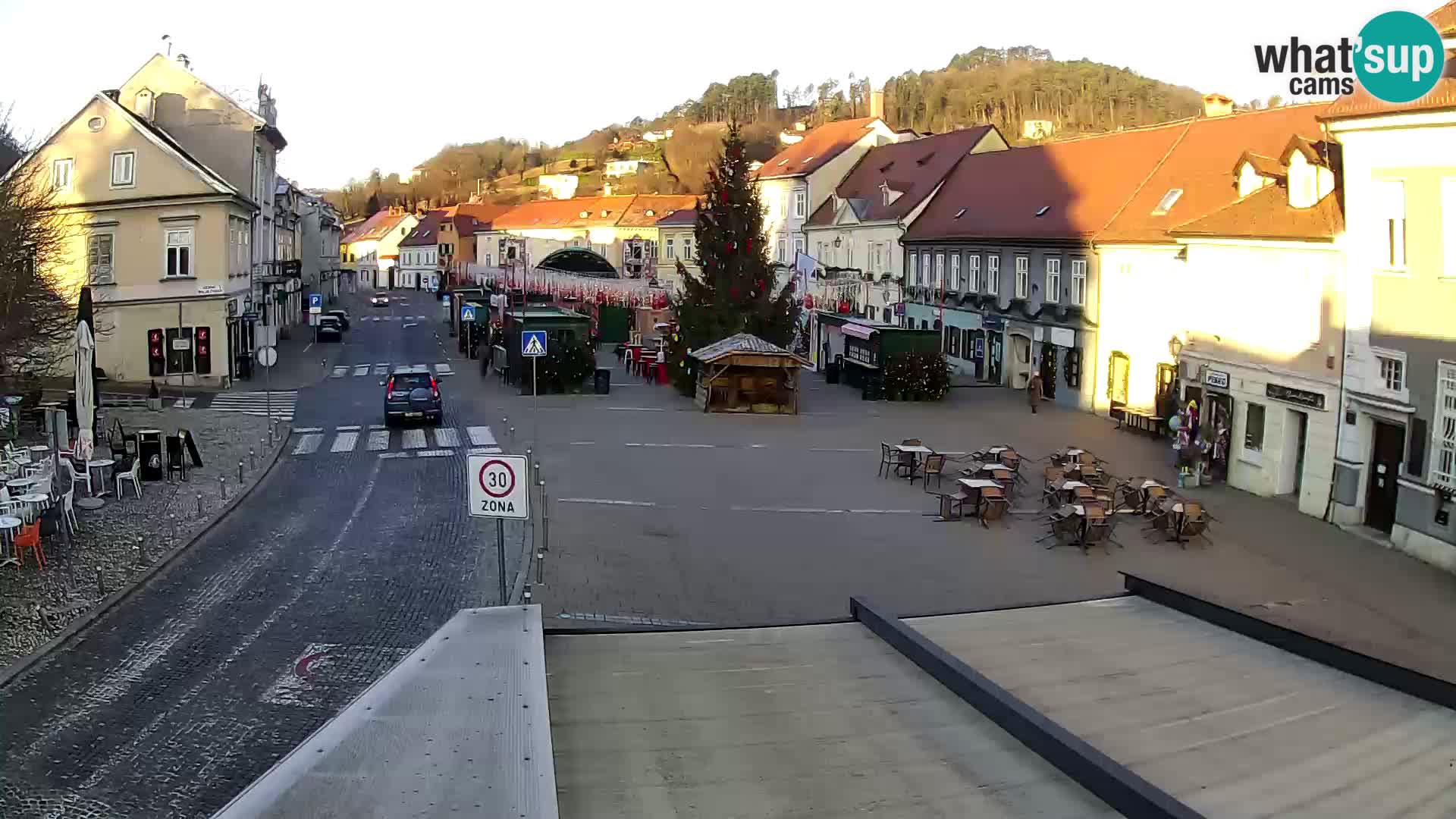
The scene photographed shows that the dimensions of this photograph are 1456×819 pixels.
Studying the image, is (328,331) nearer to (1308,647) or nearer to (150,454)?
(150,454)

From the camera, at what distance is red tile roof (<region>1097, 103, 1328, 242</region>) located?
101 ft

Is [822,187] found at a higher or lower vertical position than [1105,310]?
higher

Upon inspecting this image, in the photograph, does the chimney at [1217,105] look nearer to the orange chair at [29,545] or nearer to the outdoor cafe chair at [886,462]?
the outdoor cafe chair at [886,462]

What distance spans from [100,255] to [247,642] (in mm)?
29412

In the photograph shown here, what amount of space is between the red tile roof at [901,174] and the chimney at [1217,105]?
12.6 metres

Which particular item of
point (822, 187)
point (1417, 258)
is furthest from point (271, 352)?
point (822, 187)

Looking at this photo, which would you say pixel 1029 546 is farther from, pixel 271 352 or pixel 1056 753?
pixel 271 352

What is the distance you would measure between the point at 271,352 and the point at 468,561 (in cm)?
1557

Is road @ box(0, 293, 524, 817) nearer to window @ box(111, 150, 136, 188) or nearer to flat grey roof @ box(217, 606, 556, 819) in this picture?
flat grey roof @ box(217, 606, 556, 819)

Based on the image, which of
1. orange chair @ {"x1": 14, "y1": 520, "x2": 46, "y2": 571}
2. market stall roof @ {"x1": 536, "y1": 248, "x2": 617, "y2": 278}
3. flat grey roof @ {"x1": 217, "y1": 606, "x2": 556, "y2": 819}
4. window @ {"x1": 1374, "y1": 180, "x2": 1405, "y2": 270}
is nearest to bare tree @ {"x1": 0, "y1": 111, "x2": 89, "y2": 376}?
orange chair @ {"x1": 14, "y1": 520, "x2": 46, "y2": 571}

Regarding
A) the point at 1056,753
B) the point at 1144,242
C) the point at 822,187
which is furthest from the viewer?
the point at 822,187

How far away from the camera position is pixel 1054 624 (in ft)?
30.5

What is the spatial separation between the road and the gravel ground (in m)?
0.45

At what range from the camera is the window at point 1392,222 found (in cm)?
1916
